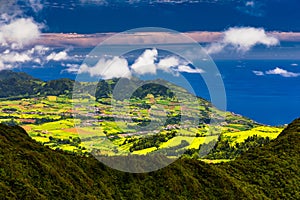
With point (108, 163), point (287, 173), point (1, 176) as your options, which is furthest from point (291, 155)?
point (1, 176)

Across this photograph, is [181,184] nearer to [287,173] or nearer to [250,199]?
[250,199]

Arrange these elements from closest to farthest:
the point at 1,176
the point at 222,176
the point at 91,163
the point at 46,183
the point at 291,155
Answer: the point at 1,176, the point at 46,183, the point at 91,163, the point at 222,176, the point at 291,155

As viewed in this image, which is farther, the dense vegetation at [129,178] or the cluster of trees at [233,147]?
the cluster of trees at [233,147]

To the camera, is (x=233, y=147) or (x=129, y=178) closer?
(x=129, y=178)

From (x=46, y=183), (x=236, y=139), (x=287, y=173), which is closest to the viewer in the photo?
(x=46, y=183)

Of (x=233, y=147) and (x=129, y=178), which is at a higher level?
(x=129, y=178)

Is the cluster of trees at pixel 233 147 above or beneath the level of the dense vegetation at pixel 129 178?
beneath

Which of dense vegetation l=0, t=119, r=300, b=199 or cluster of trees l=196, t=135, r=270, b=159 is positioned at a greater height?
dense vegetation l=0, t=119, r=300, b=199

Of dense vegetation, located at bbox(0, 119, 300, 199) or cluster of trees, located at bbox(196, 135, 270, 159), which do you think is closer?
dense vegetation, located at bbox(0, 119, 300, 199)
